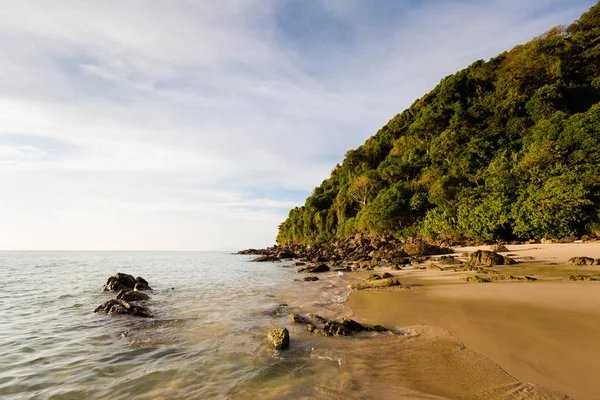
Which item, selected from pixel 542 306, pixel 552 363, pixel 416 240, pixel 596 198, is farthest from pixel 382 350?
pixel 416 240

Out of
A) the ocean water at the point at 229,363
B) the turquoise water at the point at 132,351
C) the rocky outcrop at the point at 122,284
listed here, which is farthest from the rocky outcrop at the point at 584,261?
the rocky outcrop at the point at 122,284

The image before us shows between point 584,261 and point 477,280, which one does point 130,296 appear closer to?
point 477,280

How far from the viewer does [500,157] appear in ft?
108

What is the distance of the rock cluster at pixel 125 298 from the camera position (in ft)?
31.5

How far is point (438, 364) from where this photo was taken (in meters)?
4.30

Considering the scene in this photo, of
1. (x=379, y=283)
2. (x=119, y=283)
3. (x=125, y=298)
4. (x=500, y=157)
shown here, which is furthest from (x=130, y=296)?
(x=500, y=157)

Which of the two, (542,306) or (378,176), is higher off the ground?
(378,176)

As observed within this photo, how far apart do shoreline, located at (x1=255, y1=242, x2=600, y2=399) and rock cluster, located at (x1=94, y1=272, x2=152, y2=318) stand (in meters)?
7.16

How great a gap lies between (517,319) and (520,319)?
0.05m

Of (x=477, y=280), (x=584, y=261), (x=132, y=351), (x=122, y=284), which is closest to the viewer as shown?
(x=132, y=351)

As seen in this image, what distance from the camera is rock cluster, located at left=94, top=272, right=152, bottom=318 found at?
9.60 metres

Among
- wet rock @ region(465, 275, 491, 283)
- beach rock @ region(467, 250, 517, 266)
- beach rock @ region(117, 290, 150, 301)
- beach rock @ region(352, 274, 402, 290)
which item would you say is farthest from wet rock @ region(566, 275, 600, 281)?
beach rock @ region(117, 290, 150, 301)

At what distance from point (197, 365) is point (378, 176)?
54419 mm

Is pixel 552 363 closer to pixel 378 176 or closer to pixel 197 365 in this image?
pixel 197 365
